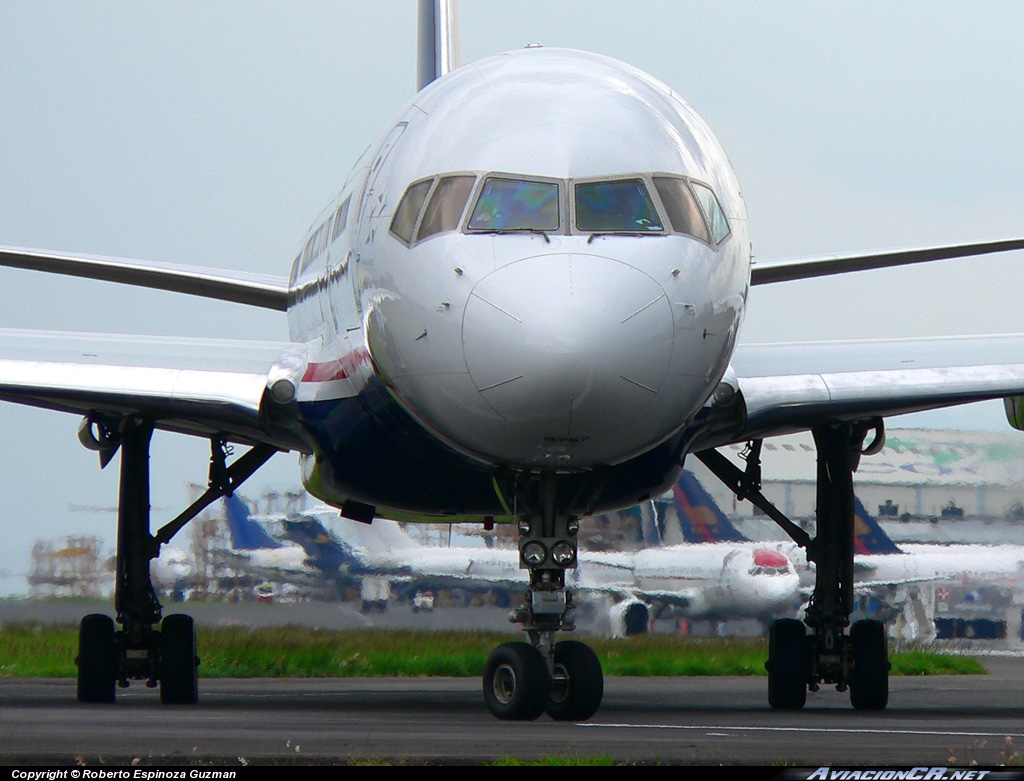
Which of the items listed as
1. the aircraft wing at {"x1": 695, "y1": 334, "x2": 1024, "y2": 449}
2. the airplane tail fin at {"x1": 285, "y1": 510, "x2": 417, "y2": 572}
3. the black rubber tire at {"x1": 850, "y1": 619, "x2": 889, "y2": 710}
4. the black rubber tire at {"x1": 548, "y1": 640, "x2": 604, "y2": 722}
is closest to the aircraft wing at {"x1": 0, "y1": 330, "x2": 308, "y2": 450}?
the black rubber tire at {"x1": 548, "y1": 640, "x2": 604, "y2": 722}

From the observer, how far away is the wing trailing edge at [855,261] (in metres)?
14.8

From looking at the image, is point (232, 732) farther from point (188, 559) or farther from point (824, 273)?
point (188, 559)

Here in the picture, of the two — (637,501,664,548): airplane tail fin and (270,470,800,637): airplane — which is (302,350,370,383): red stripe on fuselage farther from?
(637,501,664,548): airplane tail fin

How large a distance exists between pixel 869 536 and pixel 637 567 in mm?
4174

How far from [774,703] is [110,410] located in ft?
20.1

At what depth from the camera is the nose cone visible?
9.44 meters

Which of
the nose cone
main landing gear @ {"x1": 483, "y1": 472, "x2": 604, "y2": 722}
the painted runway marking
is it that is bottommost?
the painted runway marking

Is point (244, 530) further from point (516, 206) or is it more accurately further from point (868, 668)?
point (516, 206)

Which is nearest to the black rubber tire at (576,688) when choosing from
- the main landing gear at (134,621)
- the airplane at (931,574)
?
Answer: the main landing gear at (134,621)

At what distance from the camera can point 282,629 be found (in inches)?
919

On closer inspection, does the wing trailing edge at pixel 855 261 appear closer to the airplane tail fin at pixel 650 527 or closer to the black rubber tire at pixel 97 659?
the black rubber tire at pixel 97 659

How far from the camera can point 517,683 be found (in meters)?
10.8

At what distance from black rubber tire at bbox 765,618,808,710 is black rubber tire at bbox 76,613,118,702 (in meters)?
5.73

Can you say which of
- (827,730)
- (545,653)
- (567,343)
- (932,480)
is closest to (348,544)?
(932,480)
